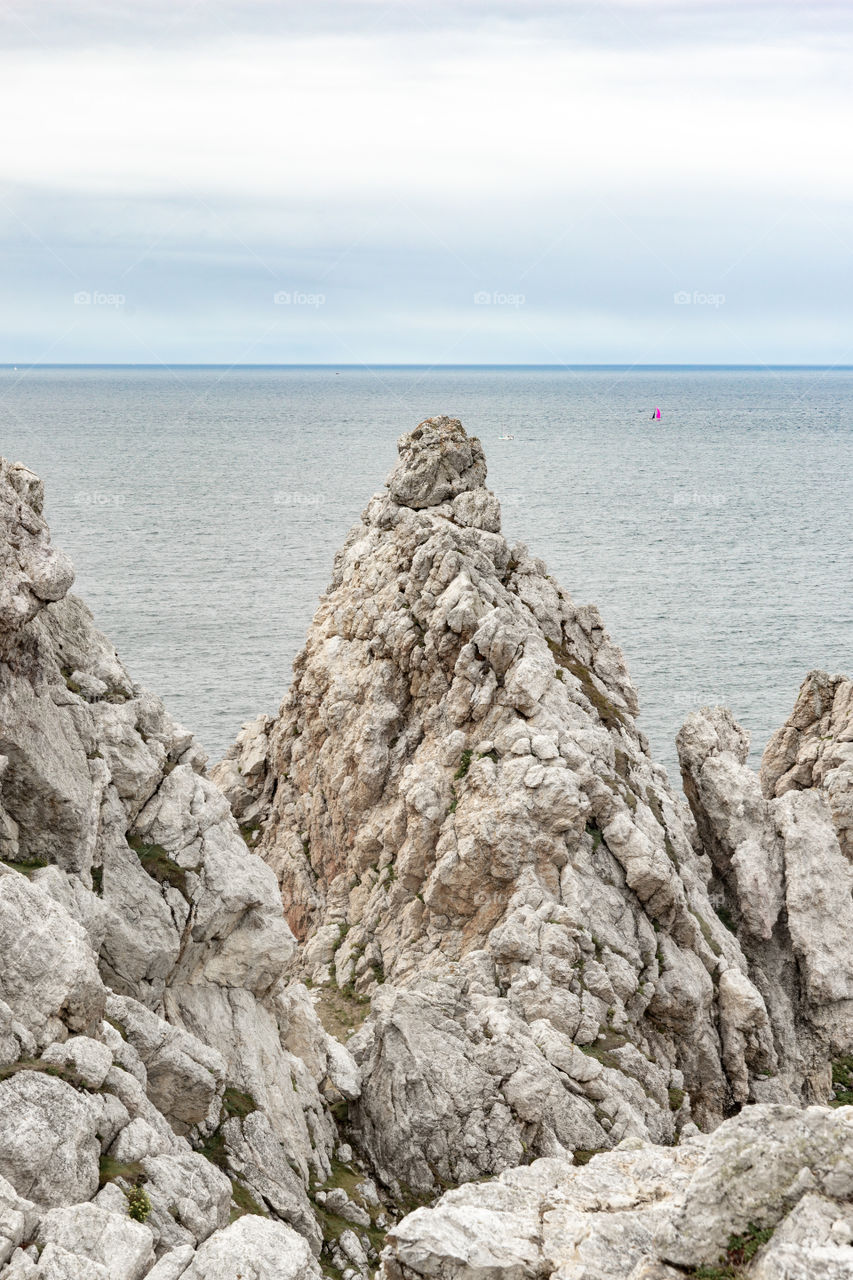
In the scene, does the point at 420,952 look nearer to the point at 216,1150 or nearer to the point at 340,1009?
the point at 340,1009

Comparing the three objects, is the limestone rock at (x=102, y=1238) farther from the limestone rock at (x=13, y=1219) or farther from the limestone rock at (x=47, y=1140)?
the limestone rock at (x=47, y=1140)

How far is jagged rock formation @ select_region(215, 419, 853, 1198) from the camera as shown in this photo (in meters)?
28.4

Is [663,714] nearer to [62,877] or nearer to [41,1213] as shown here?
[62,877]

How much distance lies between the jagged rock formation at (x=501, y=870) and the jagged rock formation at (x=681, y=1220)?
290 inches

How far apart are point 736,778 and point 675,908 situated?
8920 millimetres

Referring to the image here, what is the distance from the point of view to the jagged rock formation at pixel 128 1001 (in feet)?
56.1

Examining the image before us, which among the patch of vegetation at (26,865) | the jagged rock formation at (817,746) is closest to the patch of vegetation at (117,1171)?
the patch of vegetation at (26,865)

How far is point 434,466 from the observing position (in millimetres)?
44969

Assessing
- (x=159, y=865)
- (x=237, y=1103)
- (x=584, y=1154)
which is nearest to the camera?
(x=237, y=1103)

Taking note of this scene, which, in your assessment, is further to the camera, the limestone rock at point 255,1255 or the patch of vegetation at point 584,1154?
the patch of vegetation at point 584,1154

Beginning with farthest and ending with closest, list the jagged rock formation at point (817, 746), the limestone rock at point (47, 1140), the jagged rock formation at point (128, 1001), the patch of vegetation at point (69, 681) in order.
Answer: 1. the jagged rock formation at point (817, 746)
2. the patch of vegetation at point (69, 681)
3. the jagged rock formation at point (128, 1001)
4. the limestone rock at point (47, 1140)

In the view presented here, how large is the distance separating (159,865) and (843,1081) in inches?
921

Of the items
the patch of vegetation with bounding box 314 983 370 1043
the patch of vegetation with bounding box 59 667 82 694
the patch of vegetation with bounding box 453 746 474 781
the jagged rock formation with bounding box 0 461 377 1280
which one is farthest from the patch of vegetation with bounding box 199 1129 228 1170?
the patch of vegetation with bounding box 453 746 474 781

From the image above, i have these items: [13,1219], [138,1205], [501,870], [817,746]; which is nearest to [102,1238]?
[13,1219]
